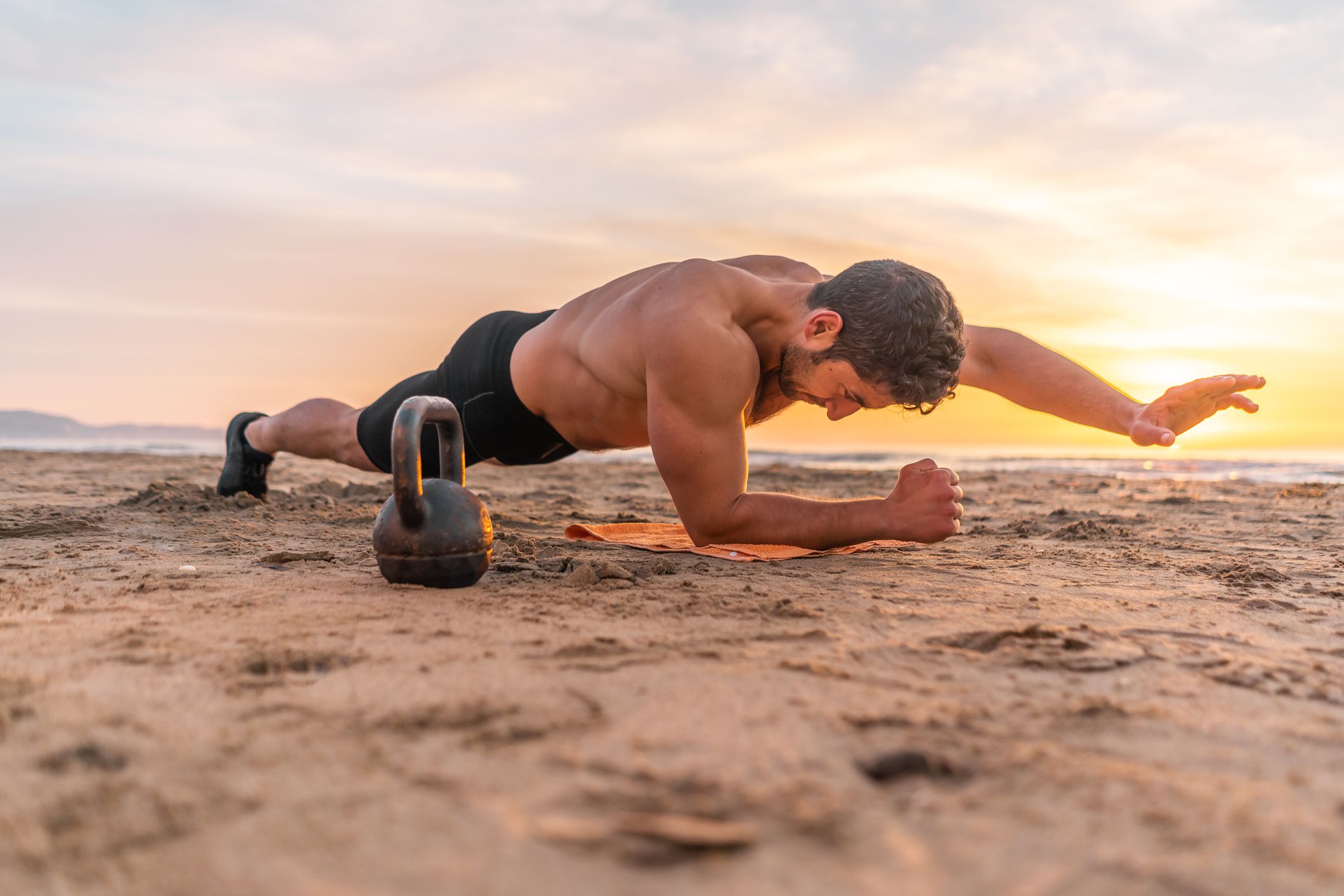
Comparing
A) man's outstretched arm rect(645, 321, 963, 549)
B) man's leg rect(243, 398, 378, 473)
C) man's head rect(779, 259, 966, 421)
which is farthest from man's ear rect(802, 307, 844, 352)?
man's leg rect(243, 398, 378, 473)

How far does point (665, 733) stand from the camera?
1.27 m

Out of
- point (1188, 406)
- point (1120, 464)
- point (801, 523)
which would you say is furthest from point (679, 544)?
point (1120, 464)

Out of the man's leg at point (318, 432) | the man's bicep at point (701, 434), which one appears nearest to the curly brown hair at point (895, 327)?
the man's bicep at point (701, 434)

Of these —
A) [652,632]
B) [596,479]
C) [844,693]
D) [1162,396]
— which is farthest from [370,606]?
[596,479]

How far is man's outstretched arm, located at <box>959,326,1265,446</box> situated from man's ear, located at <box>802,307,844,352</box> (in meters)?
0.97

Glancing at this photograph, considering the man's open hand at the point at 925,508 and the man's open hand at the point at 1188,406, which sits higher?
the man's open hand at the point at 1188,406

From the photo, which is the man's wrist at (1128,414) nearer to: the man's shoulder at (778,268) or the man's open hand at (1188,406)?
the man's open hand at (1188,406)

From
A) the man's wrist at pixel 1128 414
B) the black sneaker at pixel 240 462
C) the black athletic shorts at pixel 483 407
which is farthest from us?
the black sneaker at pixel 240 462

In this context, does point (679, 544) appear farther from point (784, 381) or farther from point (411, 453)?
point (411, 453)

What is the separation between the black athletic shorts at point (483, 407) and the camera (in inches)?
144

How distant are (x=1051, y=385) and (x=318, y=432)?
3494mm

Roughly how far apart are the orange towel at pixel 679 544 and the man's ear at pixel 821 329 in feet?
2.45

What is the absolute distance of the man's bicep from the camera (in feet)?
8.86

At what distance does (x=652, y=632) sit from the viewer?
189 cm
